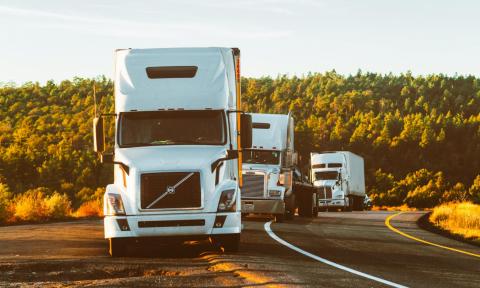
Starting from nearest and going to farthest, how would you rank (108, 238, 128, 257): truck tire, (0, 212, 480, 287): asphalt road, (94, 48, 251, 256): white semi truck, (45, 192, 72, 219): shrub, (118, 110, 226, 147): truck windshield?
(0, 212, 480, 287): asphalt road
(94, 48, 251, 256): white semi truck
(108, 238, 128, 257): truck tire
(118, 110, 226, 147): truck windshield
(45, 192, 72, 219): shrub

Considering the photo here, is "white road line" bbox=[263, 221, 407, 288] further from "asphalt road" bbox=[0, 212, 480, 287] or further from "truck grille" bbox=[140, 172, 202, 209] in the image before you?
"truck grille" bbox=[140, 172, 202, 209]

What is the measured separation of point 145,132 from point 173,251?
2380mm

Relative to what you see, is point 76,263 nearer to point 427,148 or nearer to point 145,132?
point 145,132

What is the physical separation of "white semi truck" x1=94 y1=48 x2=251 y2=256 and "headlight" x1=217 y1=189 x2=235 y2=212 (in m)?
0.02

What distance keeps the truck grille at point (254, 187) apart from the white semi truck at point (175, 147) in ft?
Result: 40.4

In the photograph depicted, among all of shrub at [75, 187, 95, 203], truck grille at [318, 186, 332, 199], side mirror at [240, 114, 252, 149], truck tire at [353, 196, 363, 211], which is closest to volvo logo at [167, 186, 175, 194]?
side mirror at [240, 114, 252, 149]

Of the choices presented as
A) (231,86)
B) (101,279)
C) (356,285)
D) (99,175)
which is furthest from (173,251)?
(99,175)

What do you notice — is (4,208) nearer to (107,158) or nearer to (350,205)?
(107,158)

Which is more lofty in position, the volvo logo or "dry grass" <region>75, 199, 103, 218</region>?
the volvo logo

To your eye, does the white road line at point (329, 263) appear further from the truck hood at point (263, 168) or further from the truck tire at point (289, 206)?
the truck tire at point (289, 206)

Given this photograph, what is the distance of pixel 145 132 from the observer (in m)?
16.4

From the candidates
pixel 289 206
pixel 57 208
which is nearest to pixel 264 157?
pixel 289 206

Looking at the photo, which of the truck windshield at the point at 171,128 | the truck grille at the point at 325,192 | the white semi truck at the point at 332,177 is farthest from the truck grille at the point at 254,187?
the truck grille at the point at 325,192

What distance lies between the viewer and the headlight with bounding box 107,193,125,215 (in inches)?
606
